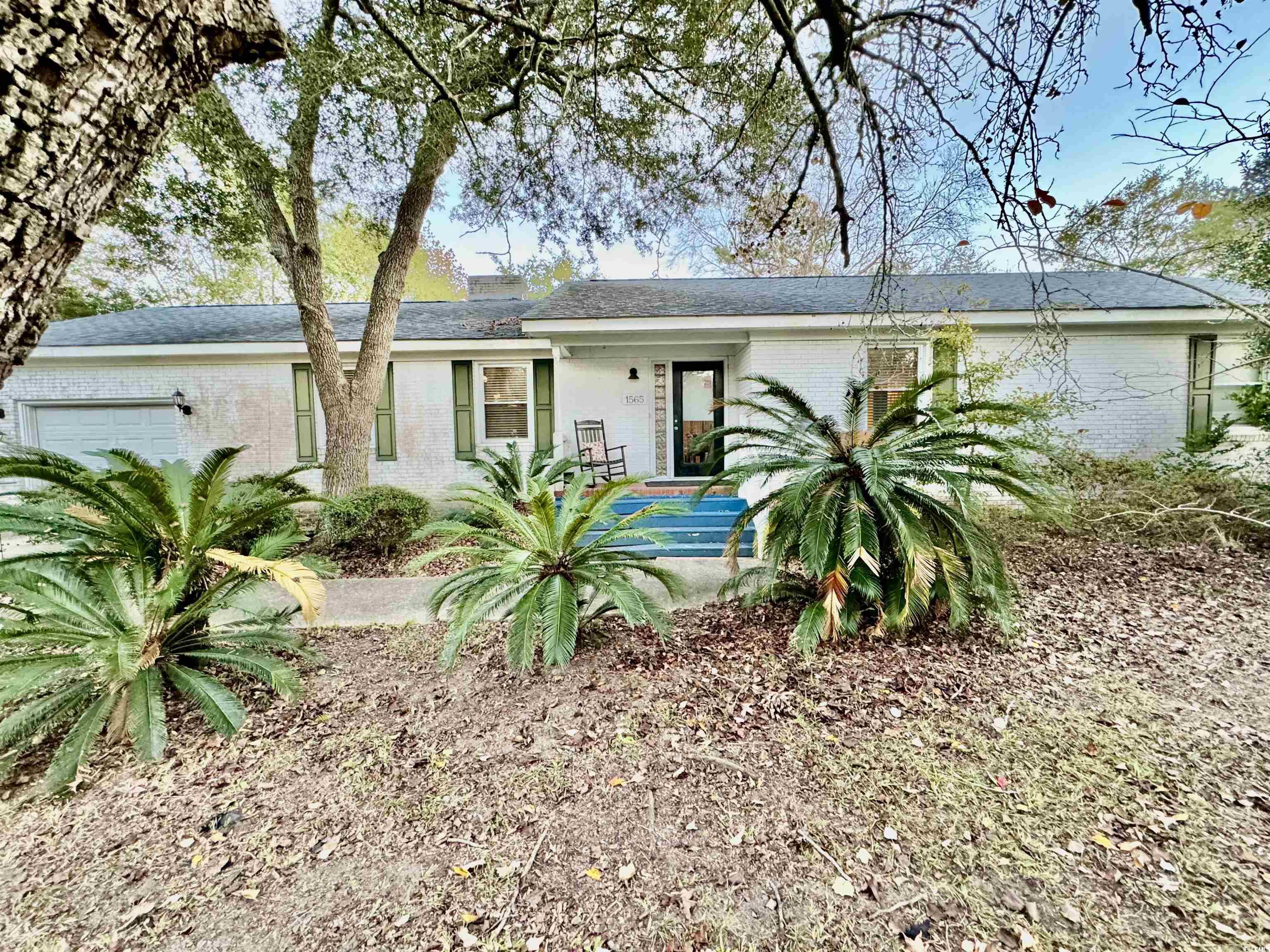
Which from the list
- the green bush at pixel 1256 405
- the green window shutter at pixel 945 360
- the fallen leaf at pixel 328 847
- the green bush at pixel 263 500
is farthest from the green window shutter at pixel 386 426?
the green bush at pixel 1256 405

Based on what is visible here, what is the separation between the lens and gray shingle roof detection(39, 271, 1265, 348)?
26.2 ft

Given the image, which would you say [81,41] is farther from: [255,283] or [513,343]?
[255,283]

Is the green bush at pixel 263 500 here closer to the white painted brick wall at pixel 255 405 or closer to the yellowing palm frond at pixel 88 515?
the yellowing palm frond at pixel 88 515

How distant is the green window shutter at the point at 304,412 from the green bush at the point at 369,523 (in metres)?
3.08

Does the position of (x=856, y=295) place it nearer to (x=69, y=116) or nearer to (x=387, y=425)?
(x=387, y=425)

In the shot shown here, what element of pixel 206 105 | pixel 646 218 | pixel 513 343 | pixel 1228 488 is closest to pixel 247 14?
pixel 206 105

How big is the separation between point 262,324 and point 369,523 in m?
6.24

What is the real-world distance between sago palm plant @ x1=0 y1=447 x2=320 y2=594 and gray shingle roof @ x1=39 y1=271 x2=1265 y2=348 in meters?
5.43

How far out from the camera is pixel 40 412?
894cm

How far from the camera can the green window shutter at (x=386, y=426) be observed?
9055 millimetres

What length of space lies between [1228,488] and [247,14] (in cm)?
975

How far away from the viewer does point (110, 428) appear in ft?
29.6

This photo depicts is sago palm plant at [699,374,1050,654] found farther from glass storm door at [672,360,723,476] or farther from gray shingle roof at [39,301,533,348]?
gray shingle roof at [39,301,533,348]

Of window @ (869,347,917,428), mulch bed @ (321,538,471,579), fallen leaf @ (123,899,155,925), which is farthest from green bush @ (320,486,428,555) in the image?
window @ (869,347,917,428)
